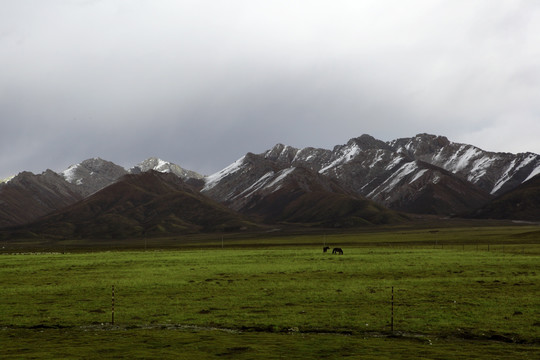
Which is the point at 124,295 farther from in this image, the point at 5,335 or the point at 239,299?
the point at 5,335

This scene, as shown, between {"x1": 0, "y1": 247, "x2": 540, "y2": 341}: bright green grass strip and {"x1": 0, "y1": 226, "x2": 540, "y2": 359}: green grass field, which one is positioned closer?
{"x1": 0, "y1": 226, "x2": 540, "y2": 359}: green grass field

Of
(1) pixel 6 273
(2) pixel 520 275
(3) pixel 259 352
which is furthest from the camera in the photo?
(1) pixel 6 273

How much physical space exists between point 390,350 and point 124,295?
81.1 ft

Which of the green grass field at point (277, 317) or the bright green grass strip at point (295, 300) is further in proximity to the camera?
the bright green grass strip at point (295, 300)

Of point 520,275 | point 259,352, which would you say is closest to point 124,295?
point 259,352

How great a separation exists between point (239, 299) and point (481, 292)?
18.2m

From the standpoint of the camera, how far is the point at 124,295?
40531mm

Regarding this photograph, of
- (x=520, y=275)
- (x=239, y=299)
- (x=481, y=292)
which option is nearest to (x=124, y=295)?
(x=239, y=299)

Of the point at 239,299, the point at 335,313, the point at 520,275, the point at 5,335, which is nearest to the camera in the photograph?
the point at 5,335

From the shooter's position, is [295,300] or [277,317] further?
[295,300]

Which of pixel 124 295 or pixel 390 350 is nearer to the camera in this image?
pixel 390 350

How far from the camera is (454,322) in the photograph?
28.4 meters

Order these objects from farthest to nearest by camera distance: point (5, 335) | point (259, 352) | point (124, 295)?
point (124, 295), point (5, 335), point (259, 352)

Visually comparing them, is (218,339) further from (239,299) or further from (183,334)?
(239,299)
